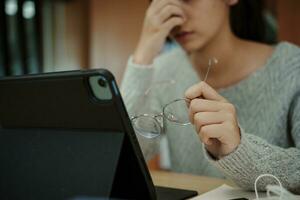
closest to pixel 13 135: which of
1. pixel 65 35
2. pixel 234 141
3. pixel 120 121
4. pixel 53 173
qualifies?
pixel 53 173

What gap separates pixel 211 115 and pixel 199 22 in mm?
477

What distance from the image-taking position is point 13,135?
727mm

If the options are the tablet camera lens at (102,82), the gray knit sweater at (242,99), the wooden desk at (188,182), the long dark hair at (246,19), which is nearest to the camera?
the tablet camera lens at (102,82)

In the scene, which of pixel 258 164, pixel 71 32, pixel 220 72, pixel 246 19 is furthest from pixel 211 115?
pixel 71 32

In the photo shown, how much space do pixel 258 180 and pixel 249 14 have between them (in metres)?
0.80

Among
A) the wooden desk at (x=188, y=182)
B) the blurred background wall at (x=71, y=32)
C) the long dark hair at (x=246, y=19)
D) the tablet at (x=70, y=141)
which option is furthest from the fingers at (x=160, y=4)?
the blurred background wall at (x=71, y=32)

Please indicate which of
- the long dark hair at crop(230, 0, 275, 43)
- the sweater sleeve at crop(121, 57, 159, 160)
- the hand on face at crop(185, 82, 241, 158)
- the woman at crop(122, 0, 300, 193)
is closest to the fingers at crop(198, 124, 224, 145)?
the hand on face at crop(185, 82, 241, 158)

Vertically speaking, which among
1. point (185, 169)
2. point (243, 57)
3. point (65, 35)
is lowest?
point (65, 35)

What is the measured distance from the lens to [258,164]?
0.79 metres

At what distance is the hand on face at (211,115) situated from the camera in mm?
729

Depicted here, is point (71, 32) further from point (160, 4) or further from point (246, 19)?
point (160, 4)

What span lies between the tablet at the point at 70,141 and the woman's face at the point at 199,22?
0.58 metres

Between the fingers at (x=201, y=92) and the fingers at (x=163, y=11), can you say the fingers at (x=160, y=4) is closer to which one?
the fingers at (x=163, y=11)

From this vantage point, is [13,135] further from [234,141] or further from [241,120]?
[241,120]
